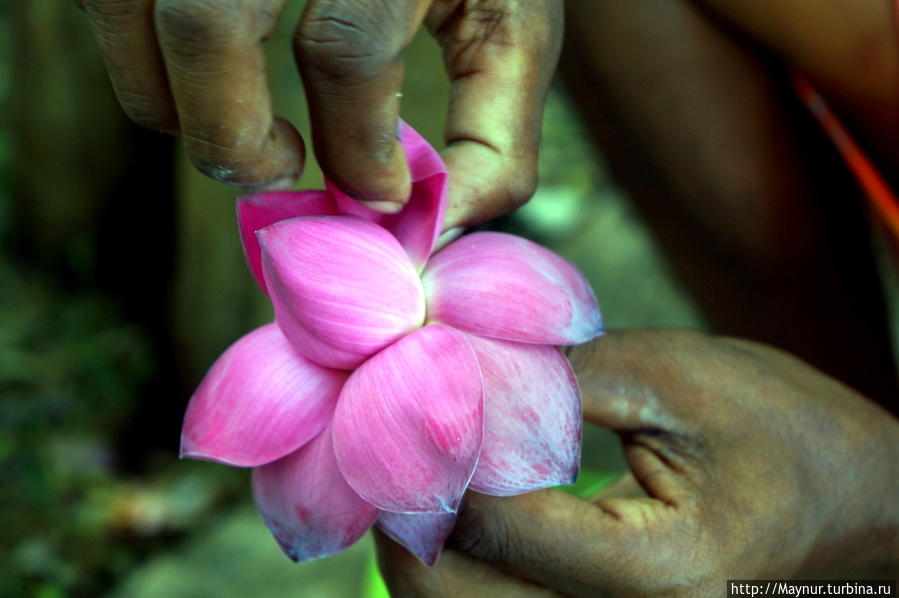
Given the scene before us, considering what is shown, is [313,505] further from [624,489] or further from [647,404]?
[624,489]

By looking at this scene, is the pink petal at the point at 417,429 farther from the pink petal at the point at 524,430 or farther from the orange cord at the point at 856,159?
the orange cord at the point at 856,159

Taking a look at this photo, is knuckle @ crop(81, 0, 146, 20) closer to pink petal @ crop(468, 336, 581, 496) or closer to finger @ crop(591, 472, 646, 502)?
pink petal @ crop(468, 336, 581, 496)

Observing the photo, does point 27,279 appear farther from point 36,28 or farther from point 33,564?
point 33,564

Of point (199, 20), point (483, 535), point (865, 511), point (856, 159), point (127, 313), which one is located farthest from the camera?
point (127, 313)

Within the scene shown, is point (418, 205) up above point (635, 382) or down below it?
above

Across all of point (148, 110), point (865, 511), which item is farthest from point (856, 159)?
point (148, 110)

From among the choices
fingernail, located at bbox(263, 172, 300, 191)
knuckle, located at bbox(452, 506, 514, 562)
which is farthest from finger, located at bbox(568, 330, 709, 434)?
fingernail, located at bbox(263, 172, 300, 191)
